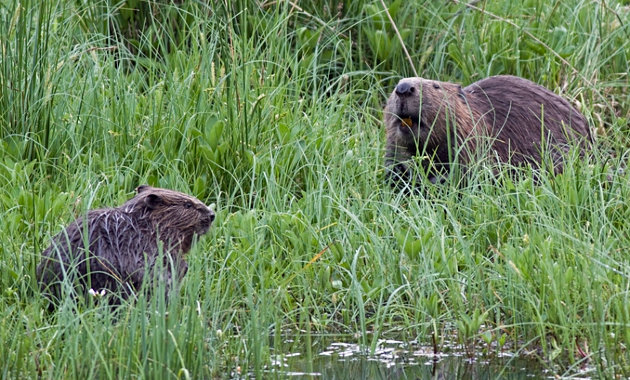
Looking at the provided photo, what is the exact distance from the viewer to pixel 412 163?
506cm

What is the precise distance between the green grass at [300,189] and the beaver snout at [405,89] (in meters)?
0.36

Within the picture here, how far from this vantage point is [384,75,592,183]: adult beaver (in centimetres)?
509

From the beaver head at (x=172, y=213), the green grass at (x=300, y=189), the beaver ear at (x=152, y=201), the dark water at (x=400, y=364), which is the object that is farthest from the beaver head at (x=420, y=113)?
the dark water at (x=400, y=364)

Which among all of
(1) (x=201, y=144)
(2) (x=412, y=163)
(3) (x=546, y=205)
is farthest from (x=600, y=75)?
(1) (x=201, y=144)

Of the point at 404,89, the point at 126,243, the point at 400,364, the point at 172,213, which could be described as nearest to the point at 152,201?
the point at 172,213

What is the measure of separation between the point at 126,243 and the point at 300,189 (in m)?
1.21

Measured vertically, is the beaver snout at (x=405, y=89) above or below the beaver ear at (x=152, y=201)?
above

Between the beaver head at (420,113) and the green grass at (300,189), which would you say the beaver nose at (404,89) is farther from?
the green grass at (300,189)

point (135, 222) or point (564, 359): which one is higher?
point (135, 222)

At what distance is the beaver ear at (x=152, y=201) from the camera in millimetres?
4043

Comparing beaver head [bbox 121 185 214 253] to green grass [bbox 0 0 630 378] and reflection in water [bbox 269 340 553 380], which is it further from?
reflection in water [bbox 269 340 553 380]

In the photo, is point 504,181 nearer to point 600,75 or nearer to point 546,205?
point 546,205

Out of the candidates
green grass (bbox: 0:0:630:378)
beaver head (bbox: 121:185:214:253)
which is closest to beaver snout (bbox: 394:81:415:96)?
green grass (bbox: 0:0:630:378)

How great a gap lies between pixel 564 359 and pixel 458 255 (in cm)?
79
